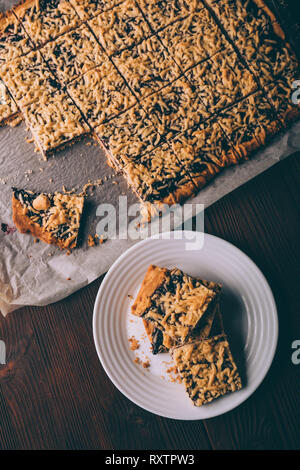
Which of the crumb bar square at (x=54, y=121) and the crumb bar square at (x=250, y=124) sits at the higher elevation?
the crumb bar square at (x=54, y=121)

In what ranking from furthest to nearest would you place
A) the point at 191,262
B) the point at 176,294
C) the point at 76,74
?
the point at 76,74
the point at 191,262
the point at 176,294

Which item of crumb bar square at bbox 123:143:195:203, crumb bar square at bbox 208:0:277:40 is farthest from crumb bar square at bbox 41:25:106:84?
crumb bar square at bbox 208:0:277:40

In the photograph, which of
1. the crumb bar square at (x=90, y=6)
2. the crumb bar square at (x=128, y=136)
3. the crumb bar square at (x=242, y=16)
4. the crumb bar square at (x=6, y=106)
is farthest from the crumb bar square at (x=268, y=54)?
the crumb bar square at (x=6, y=106)

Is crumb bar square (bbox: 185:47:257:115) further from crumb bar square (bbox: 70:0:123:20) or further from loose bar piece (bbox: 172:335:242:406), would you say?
loose bar piece (bbox: 172:335:242:406)

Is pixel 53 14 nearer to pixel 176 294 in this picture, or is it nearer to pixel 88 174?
pixel 88 174

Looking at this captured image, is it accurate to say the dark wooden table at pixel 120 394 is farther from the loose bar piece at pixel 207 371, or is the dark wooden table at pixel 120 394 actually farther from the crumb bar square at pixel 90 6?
the crumb bar square at pixel 90 6

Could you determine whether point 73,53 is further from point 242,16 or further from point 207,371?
point 207,371

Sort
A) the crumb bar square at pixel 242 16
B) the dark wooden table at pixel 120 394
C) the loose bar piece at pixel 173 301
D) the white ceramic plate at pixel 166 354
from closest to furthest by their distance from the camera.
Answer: the loose bar piece at pixel 173 301, the white ceramic plate at pixel 166 354, the dark wooden table at pixel 120 394, the crumb bar square at pixel 242 16
